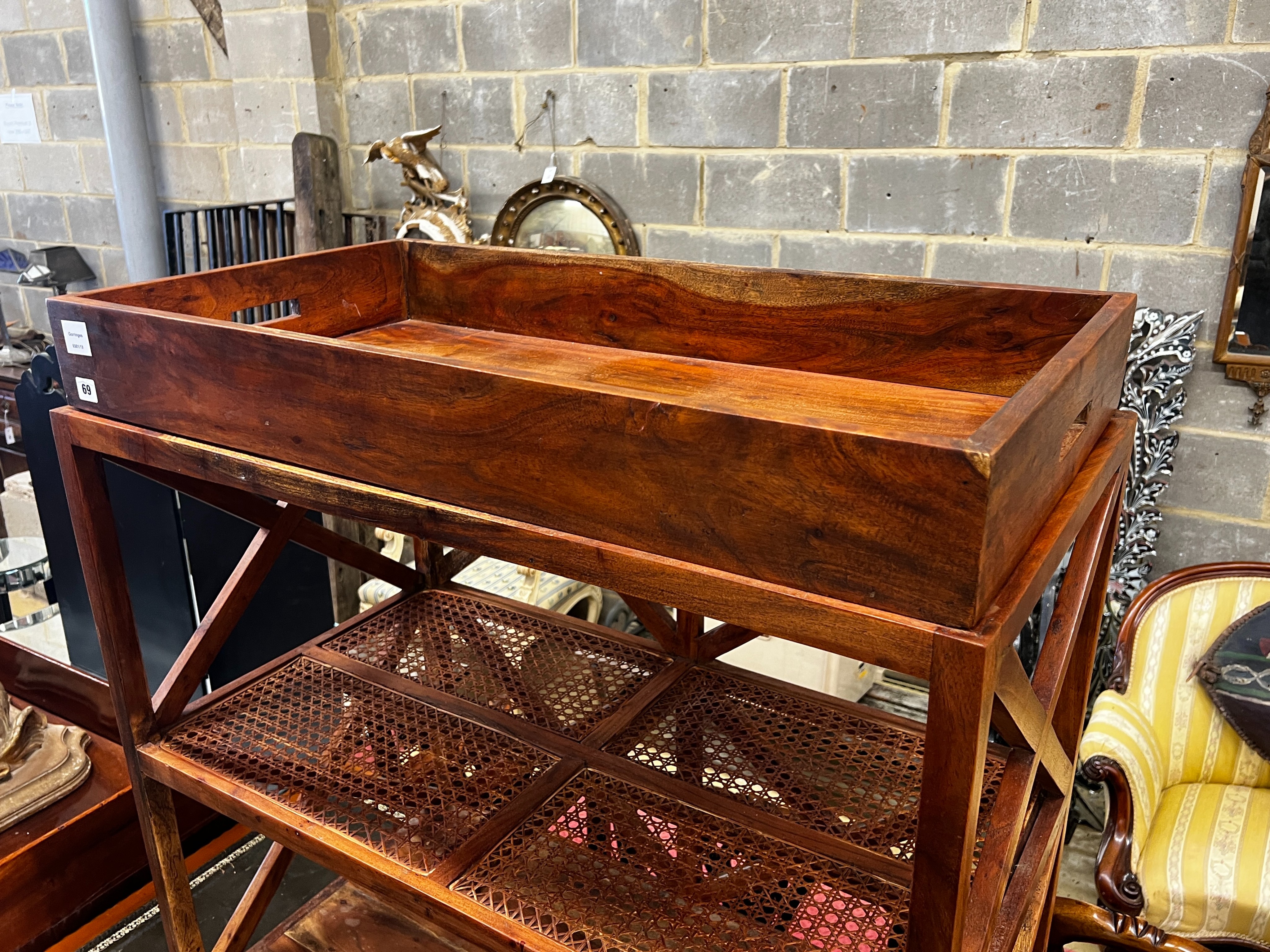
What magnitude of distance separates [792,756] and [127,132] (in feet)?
13.3

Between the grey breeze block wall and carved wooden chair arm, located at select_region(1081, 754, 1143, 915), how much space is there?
71 centimetres

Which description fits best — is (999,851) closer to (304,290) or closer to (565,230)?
(304,290)

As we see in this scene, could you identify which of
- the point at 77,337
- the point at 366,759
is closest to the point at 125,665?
the point at 366,759

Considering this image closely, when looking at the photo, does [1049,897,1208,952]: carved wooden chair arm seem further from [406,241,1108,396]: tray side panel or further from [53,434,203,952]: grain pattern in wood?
[53,434,203,952]: grain pattern in wood

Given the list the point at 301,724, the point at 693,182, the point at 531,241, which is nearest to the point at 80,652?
the point at 301,724

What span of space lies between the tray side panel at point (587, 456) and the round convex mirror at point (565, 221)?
1.96m

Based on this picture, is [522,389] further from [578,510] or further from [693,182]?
[693,182]

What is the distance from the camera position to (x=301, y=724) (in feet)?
4.65

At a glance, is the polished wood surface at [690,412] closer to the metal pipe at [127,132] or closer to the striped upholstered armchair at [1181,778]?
the striped upholstered armchair at [1181,778]

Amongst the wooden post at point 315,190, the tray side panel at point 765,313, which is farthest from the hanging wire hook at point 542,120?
the tray side panel at point 765,313

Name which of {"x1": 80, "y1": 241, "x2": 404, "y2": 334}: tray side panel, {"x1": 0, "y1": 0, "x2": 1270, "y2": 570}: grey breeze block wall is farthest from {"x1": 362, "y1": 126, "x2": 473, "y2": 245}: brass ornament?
{"x1": 80, "y1": 241, "x2": 404, "y2": 334}: tray side panel

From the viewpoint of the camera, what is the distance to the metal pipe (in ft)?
13.0

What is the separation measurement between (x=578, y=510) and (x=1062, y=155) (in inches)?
77.5

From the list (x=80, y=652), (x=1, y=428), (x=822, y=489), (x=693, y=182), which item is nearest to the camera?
(x=822, y=489)
